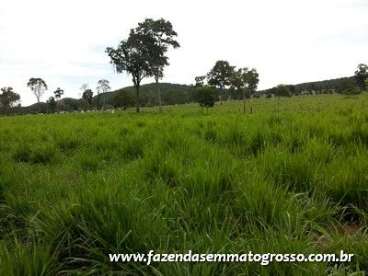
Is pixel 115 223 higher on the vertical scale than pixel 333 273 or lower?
higher

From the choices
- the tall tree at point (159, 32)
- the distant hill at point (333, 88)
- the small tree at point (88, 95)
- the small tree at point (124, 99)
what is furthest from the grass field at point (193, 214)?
the small tree at point (88, 95)

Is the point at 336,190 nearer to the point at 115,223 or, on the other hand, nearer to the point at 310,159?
the point at 310,159

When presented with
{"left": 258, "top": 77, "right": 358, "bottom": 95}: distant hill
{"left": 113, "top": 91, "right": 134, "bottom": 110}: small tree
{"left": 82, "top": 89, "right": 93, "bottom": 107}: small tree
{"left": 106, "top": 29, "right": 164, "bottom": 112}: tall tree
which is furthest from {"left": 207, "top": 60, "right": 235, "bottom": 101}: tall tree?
{"left": 106, "top": 29, "right": 164, "bottom": 112}: tall tree

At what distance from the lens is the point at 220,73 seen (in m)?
98.8

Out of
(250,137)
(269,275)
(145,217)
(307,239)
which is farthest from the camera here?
(250,137)

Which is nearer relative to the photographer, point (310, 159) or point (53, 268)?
point (53, 268)

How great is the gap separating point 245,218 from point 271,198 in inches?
9.6

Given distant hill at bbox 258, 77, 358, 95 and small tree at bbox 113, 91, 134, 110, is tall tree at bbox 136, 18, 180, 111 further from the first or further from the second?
distant hill at bbox 258, 77, 358, 95

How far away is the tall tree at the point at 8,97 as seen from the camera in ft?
355

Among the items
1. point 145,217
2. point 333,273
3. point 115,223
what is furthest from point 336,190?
point 115,223

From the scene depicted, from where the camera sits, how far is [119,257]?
202 centimetres

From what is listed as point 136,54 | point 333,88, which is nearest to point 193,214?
point 136,54

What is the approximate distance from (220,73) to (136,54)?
55.2 metres

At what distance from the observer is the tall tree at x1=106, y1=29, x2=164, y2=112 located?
4659cm
